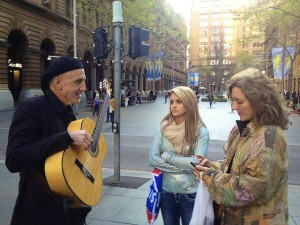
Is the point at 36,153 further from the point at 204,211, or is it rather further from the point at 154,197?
the point at 154,197

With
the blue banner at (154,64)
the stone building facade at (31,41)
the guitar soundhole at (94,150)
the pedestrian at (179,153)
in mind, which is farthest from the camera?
the blue banner at (154,64)

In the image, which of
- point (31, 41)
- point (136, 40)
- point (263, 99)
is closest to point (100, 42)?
point (136, 40)

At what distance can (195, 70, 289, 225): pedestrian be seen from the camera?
1809 millimetres

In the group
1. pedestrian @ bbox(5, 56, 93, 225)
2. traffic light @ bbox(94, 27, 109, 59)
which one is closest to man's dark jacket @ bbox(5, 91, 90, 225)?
pedestrian @ bbox(5, 56, 93, 225)

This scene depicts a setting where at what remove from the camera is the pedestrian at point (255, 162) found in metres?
1.81

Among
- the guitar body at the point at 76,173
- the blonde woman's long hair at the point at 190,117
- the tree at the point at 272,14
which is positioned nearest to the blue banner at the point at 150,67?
the tree at the point at 272,14

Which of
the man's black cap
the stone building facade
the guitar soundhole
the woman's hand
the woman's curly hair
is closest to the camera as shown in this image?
the woman's curly hair

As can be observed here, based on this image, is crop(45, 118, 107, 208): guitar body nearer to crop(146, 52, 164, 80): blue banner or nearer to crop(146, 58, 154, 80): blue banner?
crop(146, 52, 164, 80): blue banner

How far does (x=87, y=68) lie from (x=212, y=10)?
108m

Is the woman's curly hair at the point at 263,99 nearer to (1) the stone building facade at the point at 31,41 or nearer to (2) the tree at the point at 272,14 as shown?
(2) the tree at the point at 272,14

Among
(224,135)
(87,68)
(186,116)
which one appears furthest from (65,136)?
(87,68)

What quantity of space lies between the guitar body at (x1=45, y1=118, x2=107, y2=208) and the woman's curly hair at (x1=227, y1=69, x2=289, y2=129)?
3.81ft

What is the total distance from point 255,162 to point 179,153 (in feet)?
4.52

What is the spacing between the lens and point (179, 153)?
10.3 feet
